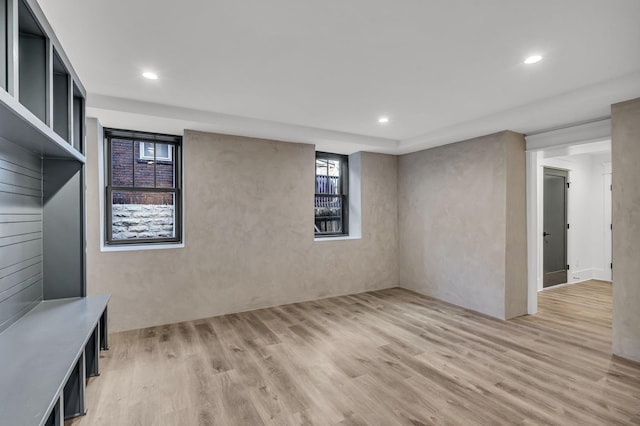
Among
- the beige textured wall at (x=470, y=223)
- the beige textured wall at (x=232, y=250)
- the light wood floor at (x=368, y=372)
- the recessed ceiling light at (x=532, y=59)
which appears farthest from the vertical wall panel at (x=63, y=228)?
the beige textured wall at (x=470, y=223)

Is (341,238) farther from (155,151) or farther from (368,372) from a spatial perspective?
(155,151)

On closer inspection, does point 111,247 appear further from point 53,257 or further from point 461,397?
point 461,397

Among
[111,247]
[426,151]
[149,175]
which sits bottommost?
[111,247]

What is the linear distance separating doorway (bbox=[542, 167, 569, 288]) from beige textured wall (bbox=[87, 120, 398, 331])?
341 cm

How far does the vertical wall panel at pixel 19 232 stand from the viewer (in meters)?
2.00

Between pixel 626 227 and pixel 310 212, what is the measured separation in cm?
371

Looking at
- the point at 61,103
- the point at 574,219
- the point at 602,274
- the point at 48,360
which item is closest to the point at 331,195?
the point at 61,103

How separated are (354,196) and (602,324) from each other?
3823 millimetres

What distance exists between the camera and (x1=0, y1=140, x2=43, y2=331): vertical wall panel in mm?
2000

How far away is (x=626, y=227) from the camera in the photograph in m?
2.97

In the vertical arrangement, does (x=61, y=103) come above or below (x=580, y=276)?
above

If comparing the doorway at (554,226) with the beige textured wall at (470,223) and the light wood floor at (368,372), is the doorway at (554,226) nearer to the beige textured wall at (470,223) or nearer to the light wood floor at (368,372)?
the light wood floor at (368,372)

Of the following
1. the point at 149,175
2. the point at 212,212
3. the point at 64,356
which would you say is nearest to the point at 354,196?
the point at 212,212

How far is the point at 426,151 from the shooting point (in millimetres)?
5227
